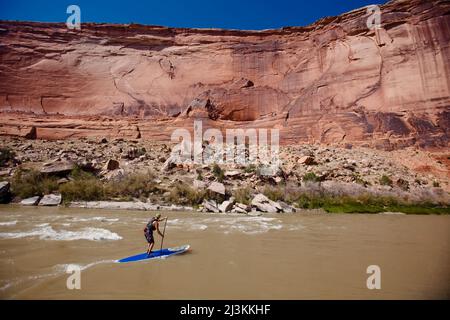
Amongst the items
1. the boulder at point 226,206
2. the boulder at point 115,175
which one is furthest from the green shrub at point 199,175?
the boulder at point 115,175

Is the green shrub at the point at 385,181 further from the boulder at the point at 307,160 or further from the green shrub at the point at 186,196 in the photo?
the green shrub at the point at 186,196

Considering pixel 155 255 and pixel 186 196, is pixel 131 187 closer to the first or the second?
pixel 186 196

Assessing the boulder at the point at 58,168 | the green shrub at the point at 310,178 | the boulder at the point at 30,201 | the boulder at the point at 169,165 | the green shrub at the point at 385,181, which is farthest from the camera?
the boulder at the point at 169,165

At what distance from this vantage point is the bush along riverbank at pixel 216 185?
13.6 meters

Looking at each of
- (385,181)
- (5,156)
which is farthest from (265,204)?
(5,156)

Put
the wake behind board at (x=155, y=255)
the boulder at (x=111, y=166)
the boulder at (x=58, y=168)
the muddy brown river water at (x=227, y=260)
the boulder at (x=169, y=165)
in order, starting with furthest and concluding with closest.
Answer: the boulder at (x=169, y=165)
the boulder at (x=111, y=166)
the boulder at (x=58, y=168)
the wake behind board at (x=155, y=255)
the muddy brown river water at (x=227, y=260)

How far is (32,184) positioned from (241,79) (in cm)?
2038

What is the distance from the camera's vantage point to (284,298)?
3.89 m

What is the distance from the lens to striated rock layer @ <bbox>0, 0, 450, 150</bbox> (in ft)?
72.0

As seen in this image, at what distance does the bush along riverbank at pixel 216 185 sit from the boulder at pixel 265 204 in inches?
1.7

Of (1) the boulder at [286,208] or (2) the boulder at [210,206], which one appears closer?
(2) the boulder at [210,206]

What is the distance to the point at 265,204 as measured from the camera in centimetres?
1328

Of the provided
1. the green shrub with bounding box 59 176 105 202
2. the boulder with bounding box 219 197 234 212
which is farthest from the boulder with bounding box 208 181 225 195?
the green shrub with bounding box 59 176 105 202

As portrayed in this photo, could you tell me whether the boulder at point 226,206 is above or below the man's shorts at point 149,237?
below
